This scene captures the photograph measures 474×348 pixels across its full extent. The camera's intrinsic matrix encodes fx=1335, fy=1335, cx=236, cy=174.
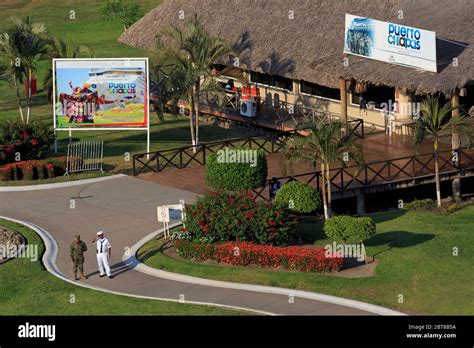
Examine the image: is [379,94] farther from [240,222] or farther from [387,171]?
[240,222]

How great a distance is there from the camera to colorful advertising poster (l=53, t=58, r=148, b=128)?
5053 cm

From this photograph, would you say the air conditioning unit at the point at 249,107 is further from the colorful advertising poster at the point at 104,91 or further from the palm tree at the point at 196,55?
the colorful advertising poster at the point at 104,91

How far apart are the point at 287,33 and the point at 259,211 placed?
65.2 ft

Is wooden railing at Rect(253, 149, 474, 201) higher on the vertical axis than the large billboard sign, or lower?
lower

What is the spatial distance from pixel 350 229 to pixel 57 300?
852 cm

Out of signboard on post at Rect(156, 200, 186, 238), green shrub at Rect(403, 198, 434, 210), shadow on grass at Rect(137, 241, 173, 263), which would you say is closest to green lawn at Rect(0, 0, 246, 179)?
signboard on post at Rect(156, 200, 186, 238)

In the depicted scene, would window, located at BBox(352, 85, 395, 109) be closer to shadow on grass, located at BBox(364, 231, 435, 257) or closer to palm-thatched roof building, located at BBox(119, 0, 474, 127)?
palm-thatched roof building, located at BBox(119, 0, 474, 127)

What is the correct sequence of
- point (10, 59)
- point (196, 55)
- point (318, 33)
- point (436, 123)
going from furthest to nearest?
point (10, 59), point (318, 33), point (196, 55), point (436, 123)

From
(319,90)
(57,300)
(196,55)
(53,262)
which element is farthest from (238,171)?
(319,90)

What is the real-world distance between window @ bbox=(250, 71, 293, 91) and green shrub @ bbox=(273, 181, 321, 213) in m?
17.5

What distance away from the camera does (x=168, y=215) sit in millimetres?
41125

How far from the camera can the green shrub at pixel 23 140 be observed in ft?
167

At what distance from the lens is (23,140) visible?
51.2m

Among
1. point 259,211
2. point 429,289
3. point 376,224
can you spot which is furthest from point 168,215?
point 429,289
